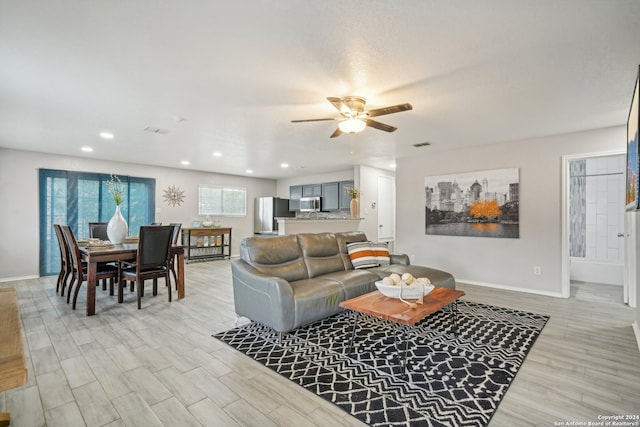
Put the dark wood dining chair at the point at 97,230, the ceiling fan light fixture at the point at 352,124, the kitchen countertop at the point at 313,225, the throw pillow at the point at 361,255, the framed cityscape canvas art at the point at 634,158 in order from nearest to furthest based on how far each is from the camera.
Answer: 1. the framed cityscape canvas art at the point at 634,158
2. the ceiling fan light fixture at the point at 352,124
3. the throw pillow at the point at 361,255
4. the kitchen countertop at the point at 313,225
5. the dark wood dining chair at the point at 97,230

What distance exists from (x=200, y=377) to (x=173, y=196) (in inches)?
247

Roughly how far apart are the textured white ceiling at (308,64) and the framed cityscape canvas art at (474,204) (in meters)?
0.87

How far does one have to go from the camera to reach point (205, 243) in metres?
7.90

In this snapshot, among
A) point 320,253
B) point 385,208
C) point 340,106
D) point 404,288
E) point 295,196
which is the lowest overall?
point 404,288

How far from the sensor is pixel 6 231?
17.3 feet

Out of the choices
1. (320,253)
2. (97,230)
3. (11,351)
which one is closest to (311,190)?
(320,253)

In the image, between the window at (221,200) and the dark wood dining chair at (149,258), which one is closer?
the dark wood dining chair at (149,258)

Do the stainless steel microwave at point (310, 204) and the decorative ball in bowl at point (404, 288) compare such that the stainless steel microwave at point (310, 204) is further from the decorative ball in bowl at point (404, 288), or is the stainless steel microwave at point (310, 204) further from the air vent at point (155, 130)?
the decorative ball in bowl at point (404, 288)

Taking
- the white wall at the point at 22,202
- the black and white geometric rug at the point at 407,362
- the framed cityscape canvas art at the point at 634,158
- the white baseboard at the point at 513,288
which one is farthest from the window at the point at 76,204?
the framed cityscape canvas art at the point at 634,158

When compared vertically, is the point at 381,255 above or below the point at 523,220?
below

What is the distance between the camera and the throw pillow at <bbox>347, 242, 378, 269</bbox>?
4.08 m

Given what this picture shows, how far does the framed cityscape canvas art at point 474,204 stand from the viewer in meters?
4.79

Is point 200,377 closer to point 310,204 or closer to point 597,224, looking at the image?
point 310,204

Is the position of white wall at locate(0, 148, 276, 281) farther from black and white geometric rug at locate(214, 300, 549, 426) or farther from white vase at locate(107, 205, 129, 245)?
black and white geometric rug at locate(214, 300, 549, 426)
